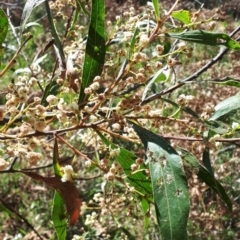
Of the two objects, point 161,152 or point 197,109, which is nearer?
point 161,152

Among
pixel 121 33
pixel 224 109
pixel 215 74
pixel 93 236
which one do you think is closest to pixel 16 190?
pixel 93 236

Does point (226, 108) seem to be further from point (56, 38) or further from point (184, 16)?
point (56, 38)

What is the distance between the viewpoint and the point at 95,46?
90 centimetres

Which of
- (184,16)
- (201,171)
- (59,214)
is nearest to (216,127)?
(201,171)

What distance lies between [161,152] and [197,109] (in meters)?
1.95

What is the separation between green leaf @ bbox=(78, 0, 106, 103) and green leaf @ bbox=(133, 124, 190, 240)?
0.47 ft

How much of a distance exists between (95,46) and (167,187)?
0.99 feet

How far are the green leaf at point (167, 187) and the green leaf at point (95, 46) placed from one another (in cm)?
14

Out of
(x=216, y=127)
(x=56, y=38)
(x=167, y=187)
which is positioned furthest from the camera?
(x=56, y=38)

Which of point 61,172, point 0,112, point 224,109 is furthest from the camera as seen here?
point 224,109

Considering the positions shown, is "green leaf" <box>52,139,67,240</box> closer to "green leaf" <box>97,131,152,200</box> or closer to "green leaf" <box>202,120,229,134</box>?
"green leaf" <box>97,131,152,200</box>

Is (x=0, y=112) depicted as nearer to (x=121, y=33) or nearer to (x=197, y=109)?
(x=121, y=33)

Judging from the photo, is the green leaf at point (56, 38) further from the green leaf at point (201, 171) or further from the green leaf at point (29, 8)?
the green leaf at point (201, 171)

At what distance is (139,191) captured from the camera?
0.99 metres
